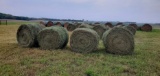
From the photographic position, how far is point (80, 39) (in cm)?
1160

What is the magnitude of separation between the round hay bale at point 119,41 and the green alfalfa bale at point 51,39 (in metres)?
2.17

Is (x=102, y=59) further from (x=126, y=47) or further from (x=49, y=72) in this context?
(x=49, y=72)

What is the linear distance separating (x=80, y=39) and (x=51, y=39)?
146cm

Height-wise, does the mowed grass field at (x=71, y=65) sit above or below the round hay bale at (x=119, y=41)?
below

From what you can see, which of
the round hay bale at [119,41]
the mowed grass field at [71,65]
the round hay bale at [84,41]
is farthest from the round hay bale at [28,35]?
the round hay bale at [119,41]

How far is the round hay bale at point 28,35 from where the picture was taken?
12.4 metres

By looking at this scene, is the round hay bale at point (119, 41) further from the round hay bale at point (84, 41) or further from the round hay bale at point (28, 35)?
the round hay bale at point (28, 35)

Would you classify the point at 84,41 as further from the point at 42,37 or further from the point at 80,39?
the point at 42,37

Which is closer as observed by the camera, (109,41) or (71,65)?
(71,65)

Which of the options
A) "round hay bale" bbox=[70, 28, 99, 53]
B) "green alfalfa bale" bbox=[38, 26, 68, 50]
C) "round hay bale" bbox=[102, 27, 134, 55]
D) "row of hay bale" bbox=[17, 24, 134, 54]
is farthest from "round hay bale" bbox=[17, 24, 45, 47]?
"round hay bale" bbox=[102, 27, 134, 55]

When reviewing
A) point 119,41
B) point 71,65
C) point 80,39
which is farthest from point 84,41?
point 71,65

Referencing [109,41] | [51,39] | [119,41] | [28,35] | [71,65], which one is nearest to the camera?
[71,65]

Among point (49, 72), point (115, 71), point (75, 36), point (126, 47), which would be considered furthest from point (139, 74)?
point (75, 36)

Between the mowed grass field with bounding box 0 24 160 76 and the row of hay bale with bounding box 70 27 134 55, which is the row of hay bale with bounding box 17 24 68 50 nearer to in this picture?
the row of hay bale with bounding box 70 27 134 55
